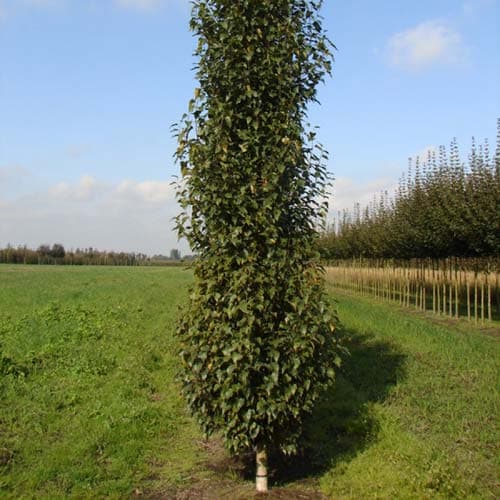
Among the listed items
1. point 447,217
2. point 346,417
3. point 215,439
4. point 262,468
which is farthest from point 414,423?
point 447,217

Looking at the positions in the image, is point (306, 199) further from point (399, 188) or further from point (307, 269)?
point (399, 188)

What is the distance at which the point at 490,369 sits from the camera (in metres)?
10.1

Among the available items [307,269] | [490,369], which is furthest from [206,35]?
[490,369]

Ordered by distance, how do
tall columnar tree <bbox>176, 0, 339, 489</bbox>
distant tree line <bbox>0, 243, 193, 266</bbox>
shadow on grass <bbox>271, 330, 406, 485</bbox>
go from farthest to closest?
distant tree line <bbox>0, 243, 193, 266</bbox> → shadow on grass <bbox>271, 330, 406, 485</bbox> → tall columnar tree <bbox>176, 0, 339, 489</bbox>

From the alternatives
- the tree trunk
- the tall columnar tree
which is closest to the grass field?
the tree trunk

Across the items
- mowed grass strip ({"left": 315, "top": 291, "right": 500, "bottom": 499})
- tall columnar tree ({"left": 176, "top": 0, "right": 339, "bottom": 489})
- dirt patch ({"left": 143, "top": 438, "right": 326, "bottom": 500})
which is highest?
tall columnar tree ({"left": 176, "top": 0, "right": 339, "bottom": 489})

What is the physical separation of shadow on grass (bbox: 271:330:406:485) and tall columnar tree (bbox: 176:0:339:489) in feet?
2.00

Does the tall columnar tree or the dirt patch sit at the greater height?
the tall columnar tree

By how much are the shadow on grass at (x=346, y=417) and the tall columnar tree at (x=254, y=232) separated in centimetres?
61

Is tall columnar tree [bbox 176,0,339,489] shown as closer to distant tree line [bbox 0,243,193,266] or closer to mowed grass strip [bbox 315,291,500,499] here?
mowed grass strip [bbox 315,291,500,499]

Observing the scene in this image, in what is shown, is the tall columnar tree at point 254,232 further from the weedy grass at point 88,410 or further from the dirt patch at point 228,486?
the weedy grass at point 88,410

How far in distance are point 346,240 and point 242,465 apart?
116 ft

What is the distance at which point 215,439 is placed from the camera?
24.6ft

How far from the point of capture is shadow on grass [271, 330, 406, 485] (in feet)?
20.5
